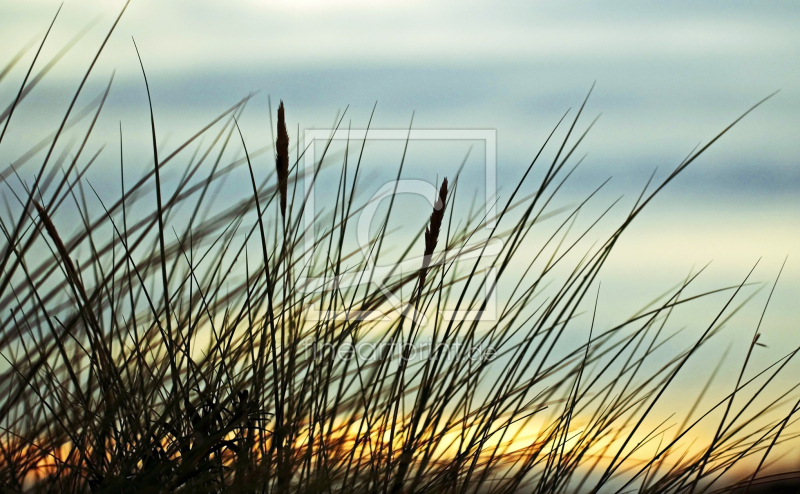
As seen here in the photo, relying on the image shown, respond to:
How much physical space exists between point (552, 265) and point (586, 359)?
0.49ft

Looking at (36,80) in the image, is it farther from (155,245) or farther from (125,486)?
(125,486)

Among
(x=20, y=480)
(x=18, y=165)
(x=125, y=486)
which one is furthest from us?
(x=18, y=165)

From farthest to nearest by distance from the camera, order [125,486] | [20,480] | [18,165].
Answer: [18,165] → [20,480] → [125,486]

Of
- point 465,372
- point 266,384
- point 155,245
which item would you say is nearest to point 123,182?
point 155,245

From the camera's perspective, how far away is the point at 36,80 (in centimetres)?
89

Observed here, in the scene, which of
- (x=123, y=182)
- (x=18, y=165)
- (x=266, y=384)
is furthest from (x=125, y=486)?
(x=18, y=165)

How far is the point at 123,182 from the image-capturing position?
0.90 meters

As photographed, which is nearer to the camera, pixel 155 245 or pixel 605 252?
pixel 605 252

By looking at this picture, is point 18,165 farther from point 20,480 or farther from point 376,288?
point 376,288

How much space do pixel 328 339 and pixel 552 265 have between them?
311mm

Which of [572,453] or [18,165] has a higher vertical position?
[18,165]

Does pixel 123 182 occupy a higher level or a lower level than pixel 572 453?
higher

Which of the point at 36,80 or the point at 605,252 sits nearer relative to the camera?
the point at 605,252

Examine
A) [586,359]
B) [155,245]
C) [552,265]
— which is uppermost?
[155,245]
